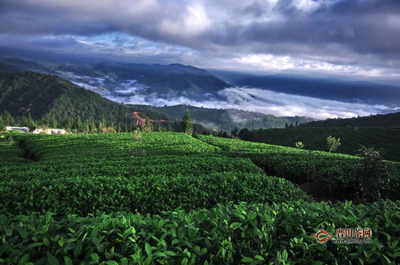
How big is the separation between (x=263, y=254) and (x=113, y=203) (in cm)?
520

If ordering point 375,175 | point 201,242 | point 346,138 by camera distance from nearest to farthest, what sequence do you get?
point 201,242 < point 375,175 < point 346,138

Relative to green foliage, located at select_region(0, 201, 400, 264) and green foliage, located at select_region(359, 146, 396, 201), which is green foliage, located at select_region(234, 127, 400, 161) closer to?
green foliage, located at select_region(359, 146, 396, 201)

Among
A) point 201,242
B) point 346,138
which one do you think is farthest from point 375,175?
point 346,138

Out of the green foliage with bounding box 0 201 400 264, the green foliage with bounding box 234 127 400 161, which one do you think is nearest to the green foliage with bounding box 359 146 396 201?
the green foliage with bounding box 0 201 400 264

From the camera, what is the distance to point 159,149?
2334cm

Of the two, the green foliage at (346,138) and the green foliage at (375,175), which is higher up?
the green foliage at (375,175)

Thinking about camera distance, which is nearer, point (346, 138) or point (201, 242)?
point (201, 242)

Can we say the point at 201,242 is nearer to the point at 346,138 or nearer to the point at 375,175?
the point at 375,175

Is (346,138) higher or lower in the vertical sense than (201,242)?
lower

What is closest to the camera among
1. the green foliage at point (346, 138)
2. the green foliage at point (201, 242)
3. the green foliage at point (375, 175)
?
the green foliage at point (201, 242)

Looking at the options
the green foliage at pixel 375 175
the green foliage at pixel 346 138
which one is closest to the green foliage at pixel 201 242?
the green foliage at pixel 375 175

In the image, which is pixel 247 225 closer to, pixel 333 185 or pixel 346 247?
pixel 346 247

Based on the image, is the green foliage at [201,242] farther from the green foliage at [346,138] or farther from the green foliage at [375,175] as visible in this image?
the green foliage at [346,138]

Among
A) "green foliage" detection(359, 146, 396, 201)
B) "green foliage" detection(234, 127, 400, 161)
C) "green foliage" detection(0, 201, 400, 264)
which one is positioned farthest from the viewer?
"green foliage" detection(234, 127, 400, 161)
